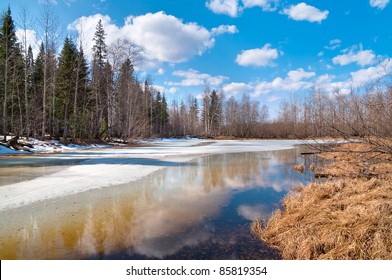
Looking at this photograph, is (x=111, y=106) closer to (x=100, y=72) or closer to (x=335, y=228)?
(x=100, y=72)

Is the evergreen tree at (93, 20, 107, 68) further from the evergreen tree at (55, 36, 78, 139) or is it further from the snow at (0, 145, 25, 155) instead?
the snow at (0, 145, 25, 155)

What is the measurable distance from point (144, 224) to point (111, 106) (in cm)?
3139

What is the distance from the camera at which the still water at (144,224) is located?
389 centimetres

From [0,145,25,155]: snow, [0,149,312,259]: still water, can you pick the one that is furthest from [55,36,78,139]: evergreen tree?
[0,149,312,259]: still water

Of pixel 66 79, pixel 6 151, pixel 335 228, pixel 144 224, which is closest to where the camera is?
pixel 335 228

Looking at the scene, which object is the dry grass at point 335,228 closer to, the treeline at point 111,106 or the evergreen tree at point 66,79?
the treeline at point 111,106

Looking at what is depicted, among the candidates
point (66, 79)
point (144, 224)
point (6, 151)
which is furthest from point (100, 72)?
point (144, 224)

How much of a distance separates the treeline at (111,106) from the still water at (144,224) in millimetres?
2589

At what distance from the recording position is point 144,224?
4.98 metres

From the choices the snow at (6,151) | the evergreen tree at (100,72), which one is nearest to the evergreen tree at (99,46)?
the evergreen tree at (100,72)

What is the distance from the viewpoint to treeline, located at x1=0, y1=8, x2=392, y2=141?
459cm

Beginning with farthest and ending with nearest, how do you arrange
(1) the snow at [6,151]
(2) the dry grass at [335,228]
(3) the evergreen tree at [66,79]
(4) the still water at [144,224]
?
(3) the evergreen tree at [66,79] → (1) the snow at [6,151] → (4) the still water at [144,224] → (2) the dry grass at [335,228]

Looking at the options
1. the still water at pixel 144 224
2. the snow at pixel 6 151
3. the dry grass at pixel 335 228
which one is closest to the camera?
the dry grass at pixel 335 228

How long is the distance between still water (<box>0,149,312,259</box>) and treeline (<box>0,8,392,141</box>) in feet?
8.49
